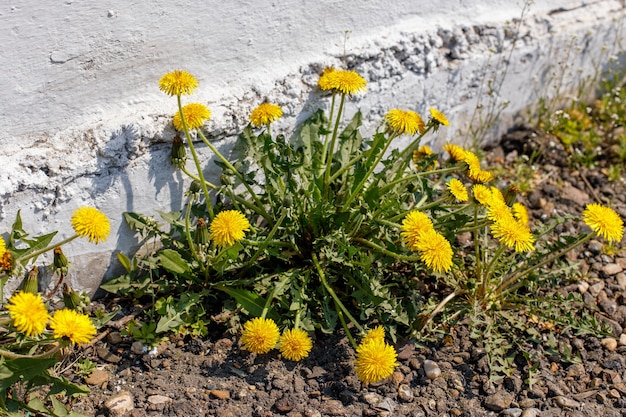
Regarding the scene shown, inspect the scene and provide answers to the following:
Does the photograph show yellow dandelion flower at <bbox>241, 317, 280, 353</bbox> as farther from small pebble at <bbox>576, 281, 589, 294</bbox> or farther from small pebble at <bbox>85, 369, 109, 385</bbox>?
small pebble at <bbox>576, 281, 589, 294</bbox>

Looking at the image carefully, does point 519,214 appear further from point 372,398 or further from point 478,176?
point 372,398

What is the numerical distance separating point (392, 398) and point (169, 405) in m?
0.79

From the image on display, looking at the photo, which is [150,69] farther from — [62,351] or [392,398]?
[392,398]

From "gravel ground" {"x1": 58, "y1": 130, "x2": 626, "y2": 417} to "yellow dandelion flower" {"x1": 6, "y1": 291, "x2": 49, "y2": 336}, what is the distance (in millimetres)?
437

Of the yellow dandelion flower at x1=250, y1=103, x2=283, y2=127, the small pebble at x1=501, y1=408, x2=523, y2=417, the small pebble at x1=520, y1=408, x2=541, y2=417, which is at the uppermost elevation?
the yellow dandelion flower at x1=250, y1=103, x2=283, y2=127

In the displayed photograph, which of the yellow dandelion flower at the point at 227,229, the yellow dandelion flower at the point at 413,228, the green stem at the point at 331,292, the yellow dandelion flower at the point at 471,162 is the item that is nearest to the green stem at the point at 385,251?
the yellow dandelion flower at the point at 413,228

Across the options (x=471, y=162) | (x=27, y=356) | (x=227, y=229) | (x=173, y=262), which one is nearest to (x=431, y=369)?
(x=471, y=162)

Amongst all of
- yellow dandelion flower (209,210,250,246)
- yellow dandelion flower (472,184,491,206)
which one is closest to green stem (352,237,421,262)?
yellow dandelion flower (472,184,491,206)

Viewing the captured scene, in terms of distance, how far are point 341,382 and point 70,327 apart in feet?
3.24

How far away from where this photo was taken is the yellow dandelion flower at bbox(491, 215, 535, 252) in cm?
251

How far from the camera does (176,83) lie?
2479mm

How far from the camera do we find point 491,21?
369cm

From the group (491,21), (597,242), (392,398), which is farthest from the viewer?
(491,21)

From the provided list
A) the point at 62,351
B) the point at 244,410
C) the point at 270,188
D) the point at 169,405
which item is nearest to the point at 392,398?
the point at 244,410
